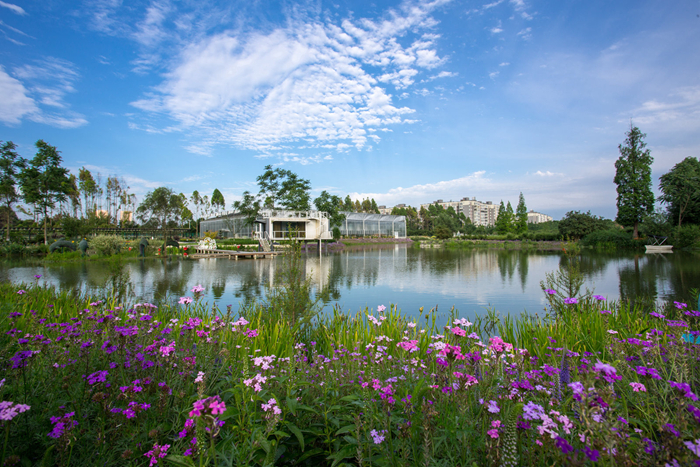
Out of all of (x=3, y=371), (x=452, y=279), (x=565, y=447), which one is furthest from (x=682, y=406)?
(x=452, y=279)

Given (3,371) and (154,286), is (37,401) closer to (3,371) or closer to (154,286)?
(3,371)

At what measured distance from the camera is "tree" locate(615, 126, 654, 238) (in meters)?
28.7

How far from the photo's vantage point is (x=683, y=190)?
26781 millimetres

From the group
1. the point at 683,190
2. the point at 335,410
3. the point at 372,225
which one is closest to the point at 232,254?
the point at 335,410

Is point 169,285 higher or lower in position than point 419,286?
higher

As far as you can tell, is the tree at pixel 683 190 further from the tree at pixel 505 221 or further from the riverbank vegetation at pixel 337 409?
the riverbank vegetation at pixel 337 409

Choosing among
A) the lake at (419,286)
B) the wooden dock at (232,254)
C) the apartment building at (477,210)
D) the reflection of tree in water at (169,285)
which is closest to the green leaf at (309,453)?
the lake at (419,286)

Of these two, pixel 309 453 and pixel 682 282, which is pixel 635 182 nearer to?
pixel 682 282

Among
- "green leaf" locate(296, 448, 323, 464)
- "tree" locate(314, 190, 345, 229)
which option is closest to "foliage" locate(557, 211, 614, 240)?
"tree" locate(314, 190, 345, 229)

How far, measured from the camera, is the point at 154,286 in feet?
34.4

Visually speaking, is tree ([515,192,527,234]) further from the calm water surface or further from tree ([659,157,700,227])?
the calm water surface

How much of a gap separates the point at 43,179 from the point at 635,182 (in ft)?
163

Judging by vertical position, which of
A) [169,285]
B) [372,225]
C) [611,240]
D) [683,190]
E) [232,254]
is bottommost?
[169,285]

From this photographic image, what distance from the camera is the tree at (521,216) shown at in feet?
166
